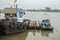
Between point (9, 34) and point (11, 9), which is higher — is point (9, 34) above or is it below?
below

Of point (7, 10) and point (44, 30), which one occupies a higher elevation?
point (7, 10)

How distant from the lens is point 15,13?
2423 cm

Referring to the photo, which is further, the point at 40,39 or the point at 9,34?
the point at 9,34

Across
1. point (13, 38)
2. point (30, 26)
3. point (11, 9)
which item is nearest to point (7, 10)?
point (11, 9)

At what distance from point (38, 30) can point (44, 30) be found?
72 cm

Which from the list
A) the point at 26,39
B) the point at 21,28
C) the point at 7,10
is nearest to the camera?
the point at 26,39

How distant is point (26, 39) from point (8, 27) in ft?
8.21

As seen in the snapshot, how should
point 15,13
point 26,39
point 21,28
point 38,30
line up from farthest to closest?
point 15,13 → point 38,30 → point 21,28 → point 26,39

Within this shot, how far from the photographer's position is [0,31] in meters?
16.6

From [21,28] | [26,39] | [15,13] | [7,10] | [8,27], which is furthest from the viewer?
[7,10]

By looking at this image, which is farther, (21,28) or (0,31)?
(21,28)

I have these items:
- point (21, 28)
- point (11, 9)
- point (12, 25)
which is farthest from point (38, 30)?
point (11, 9)

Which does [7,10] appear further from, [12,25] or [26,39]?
[26,39]

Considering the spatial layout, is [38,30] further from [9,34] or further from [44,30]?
[9,34]
